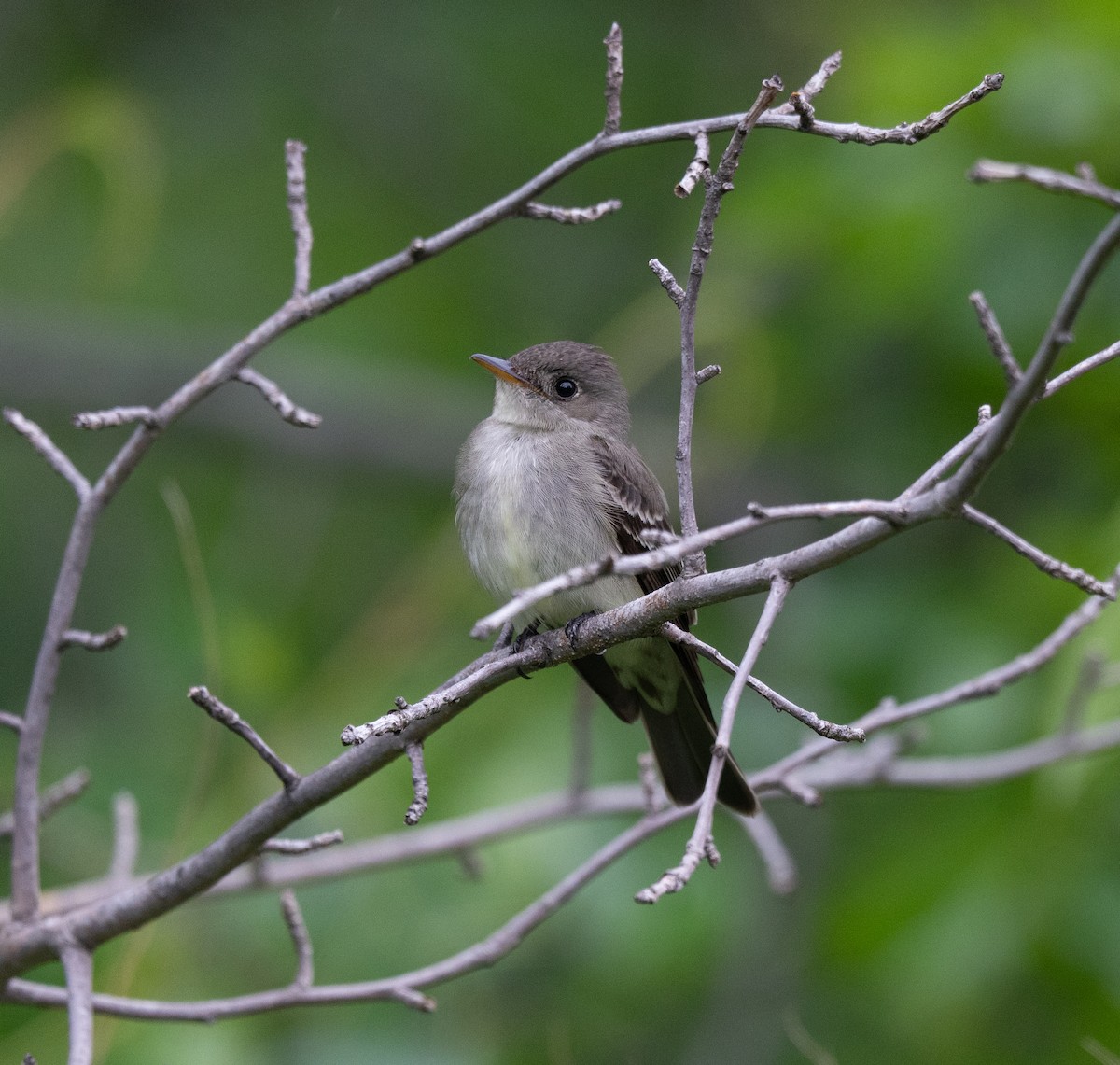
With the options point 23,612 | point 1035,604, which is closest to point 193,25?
point 23,612

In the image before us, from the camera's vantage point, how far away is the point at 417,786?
7.45 feet

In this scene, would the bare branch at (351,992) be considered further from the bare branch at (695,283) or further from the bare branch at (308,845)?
the bare branch at (695,283)

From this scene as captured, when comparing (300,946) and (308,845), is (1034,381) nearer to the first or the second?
(308,845)

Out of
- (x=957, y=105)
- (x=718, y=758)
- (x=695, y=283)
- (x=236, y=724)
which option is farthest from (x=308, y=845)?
(x=957, y=105)

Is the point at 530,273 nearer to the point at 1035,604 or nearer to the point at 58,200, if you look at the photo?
the point at 58,200

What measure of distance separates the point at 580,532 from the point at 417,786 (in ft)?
4.79

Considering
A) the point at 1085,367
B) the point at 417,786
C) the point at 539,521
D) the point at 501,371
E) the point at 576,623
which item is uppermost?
the point at 501,371

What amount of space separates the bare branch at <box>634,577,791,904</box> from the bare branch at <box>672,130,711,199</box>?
0.59 meters

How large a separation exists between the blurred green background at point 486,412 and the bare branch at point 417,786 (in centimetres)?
81

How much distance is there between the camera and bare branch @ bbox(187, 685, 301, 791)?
7.31 ft

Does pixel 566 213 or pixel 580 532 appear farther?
pixel 580 532

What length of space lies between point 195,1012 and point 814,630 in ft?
8.48

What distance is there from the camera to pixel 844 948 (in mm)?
4070

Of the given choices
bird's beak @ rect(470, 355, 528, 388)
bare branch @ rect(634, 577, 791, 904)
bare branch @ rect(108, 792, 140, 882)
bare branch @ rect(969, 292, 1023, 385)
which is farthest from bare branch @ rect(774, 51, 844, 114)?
bare branch @ rect(108, 792, 140, 882)
